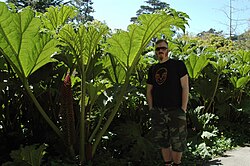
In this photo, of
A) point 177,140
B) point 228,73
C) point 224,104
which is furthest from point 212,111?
point 177,140

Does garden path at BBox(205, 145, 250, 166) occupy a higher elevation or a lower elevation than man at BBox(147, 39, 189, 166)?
lower

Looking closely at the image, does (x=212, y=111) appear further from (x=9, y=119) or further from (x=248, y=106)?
(x=9, y=119)

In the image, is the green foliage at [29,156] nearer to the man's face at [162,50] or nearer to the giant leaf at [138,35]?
the giant leaf at [138,35]

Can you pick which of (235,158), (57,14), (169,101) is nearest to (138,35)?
(169,101)

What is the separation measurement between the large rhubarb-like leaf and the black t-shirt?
3.73ft

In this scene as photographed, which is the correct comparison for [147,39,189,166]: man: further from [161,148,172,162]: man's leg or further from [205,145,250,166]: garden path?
[205,145,250,166]: garden path

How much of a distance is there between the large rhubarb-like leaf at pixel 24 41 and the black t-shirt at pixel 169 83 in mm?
1136

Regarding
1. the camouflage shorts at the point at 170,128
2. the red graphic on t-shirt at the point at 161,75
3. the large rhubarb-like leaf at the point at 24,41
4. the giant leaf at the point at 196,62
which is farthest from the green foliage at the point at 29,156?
the giant leaf at the point at 196,62

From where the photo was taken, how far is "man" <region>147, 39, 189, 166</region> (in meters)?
3.59

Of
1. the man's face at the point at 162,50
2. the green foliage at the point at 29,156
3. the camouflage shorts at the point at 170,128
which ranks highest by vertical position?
the man's face at the point at 162,50

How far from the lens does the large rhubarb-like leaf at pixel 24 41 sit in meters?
→ 3.13

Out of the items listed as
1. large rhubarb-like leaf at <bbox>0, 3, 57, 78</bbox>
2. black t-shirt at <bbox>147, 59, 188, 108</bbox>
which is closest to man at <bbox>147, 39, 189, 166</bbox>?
black t-shirt at <bbox>147, 59, 188, 108</bbox>

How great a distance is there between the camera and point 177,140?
3633mm

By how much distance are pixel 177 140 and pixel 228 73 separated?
3462mm
